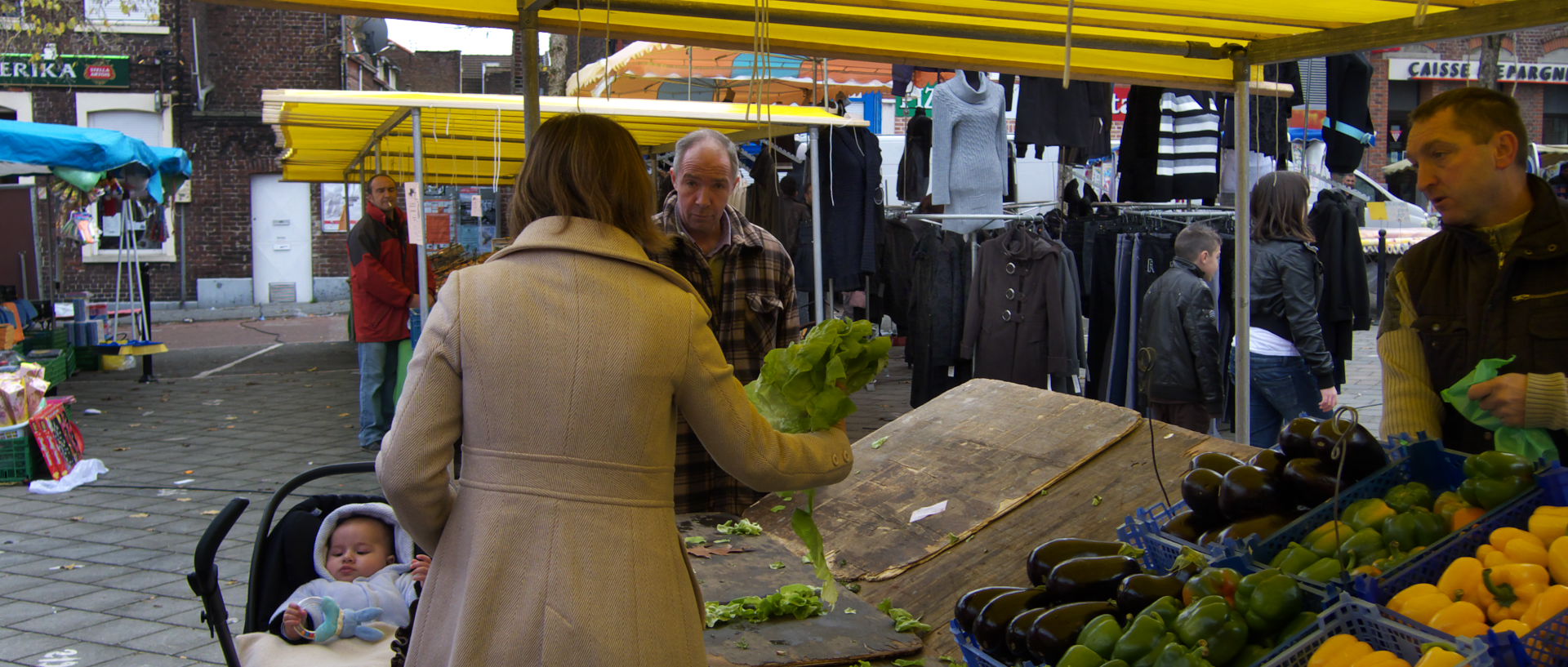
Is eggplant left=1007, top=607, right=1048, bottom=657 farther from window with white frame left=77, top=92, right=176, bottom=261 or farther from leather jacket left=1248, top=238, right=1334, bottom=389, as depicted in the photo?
window with white frame left=77, top=92, right=176, bottom=261

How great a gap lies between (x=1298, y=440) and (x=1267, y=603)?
75cm

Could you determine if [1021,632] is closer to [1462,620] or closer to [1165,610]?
[1165,610]

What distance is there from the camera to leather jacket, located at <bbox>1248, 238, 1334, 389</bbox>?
20.1 feet

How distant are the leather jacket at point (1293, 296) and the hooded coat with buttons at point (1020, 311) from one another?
1416 mm

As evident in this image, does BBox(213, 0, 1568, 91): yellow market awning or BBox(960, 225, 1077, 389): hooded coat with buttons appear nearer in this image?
BBox(213, 0, 1568, 91): yellow market awning

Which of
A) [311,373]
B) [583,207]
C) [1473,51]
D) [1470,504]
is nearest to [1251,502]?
[1470,504]

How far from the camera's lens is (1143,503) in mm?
3439

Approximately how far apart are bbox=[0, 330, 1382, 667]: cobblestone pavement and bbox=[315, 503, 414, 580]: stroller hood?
5.64 ft

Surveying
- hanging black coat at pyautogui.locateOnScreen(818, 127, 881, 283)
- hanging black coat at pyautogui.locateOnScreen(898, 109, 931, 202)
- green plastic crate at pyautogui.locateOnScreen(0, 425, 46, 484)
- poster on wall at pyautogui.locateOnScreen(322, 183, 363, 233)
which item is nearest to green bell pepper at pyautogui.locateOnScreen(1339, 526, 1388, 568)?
hanging black coat at pyautogui.locateOnScreen(818, 127, 881, 283)

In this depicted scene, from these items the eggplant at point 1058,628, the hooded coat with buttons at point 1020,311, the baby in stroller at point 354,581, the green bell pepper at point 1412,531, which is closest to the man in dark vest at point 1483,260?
the green bell pepper at point 1412,531

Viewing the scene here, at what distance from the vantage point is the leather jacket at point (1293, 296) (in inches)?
241

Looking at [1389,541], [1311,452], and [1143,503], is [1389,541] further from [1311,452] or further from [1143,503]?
[1143,503]

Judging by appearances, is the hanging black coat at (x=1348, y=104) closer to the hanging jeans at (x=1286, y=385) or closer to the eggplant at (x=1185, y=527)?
the hanging jeans at (x=1286, y=385)

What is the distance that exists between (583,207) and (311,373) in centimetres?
1335
